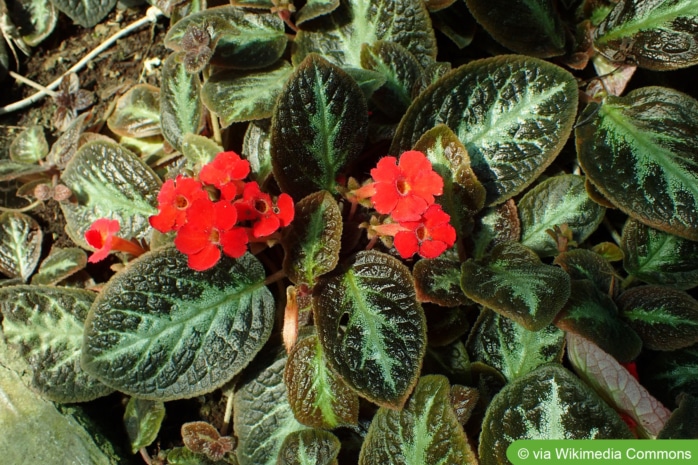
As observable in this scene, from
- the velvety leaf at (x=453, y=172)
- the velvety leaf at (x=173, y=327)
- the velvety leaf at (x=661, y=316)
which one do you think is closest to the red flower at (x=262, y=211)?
the velvety leaf at (x=173, y=327)

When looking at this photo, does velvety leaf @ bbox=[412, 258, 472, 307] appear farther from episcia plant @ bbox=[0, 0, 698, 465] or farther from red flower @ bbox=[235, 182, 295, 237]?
red flower @ bbox=[235, 182, 295, 237]

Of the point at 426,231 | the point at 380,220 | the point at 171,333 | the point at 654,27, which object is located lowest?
the point at 171,333

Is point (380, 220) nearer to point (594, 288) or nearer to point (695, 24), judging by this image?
point (594, 288)

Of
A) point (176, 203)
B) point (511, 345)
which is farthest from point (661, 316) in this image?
point (176, 203)

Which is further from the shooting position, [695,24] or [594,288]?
[695,24]

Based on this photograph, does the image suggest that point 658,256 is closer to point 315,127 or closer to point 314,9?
point 315,127

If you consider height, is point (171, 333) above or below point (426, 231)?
below

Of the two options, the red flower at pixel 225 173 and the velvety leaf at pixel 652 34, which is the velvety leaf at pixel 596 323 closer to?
the velvety leaf at pixel 652 34

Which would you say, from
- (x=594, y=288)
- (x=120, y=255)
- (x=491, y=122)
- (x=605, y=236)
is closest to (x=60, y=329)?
(x=120, y=255)

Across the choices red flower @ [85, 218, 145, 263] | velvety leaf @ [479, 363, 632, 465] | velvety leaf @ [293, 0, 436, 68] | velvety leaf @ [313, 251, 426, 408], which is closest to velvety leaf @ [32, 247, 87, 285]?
red flower @ [85, 218, 145, 263]
